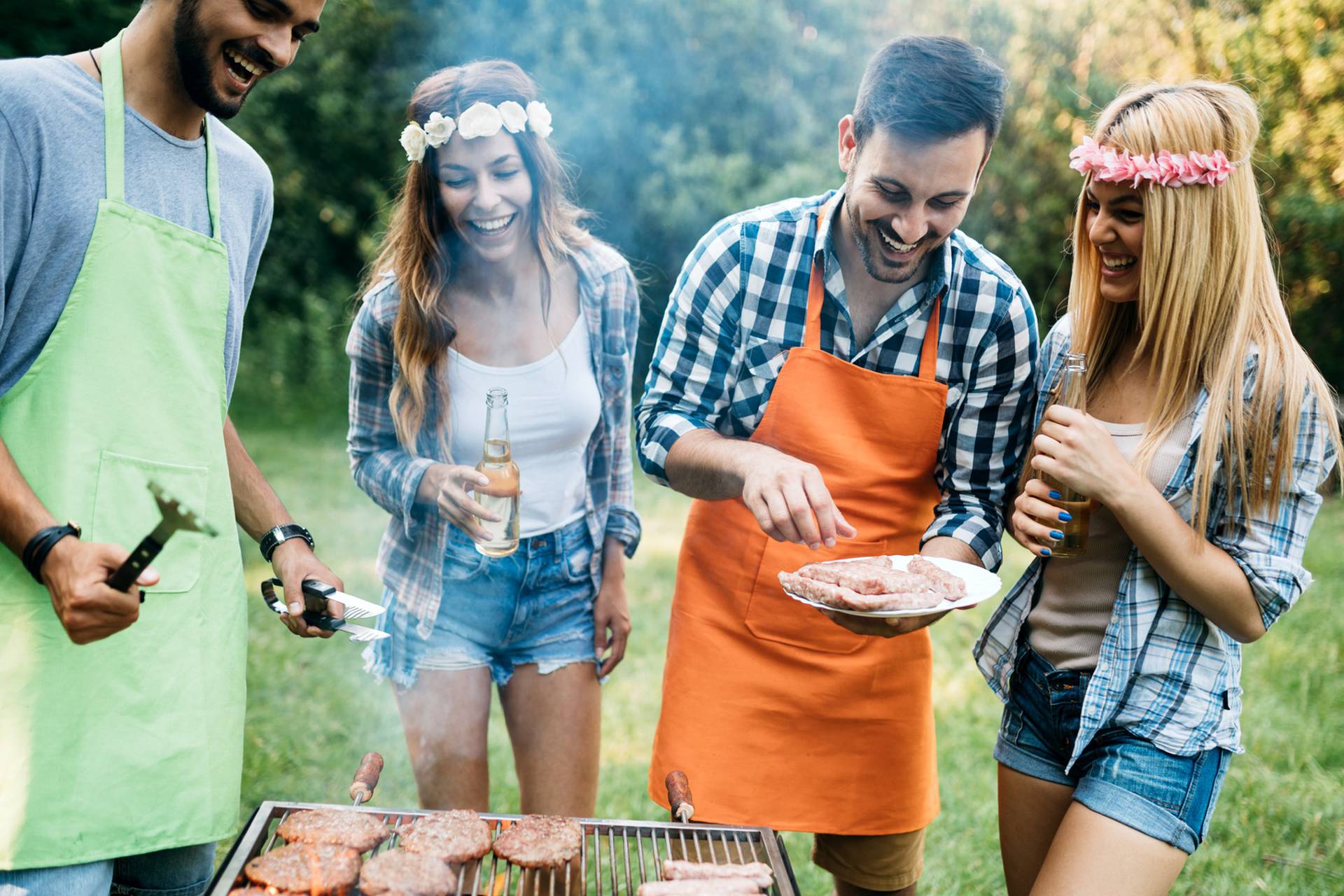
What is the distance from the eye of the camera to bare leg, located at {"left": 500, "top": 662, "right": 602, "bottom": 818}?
3.00m

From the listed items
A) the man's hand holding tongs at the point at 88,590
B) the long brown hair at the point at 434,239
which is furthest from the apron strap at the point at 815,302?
the man's hand holding tongs at the point at 88,590

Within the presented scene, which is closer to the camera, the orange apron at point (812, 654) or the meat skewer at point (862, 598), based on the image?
the meat skewer at point (862, 598)

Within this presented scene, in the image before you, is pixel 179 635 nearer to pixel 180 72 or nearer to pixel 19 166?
pixel 19 166

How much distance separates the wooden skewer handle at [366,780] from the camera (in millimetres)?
2266

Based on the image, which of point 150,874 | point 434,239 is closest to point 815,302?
point 434,239

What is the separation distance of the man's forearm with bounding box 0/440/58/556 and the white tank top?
1195 mm

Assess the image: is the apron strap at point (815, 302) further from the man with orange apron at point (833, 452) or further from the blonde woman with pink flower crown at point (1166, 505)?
the blonde woman with pink flower crown at point (1166, 505)

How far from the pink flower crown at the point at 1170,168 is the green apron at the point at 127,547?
183cm

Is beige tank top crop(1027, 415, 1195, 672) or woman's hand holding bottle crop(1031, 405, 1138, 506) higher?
woman's hand holding bottle crop(1031, 405, 1138, 506)

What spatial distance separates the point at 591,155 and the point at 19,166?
9718 millimetres

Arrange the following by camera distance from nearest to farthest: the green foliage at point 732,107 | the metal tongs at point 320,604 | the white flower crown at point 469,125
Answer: the metal tongs at point 320,604 → the white flower crown at point 469,125 → the green foliage at point 732,107

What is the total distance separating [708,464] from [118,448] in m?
1.24

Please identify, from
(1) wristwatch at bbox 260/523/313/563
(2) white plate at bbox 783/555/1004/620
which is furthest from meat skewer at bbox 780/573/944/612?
(1) wristwatch at bbox 260/523/313/563

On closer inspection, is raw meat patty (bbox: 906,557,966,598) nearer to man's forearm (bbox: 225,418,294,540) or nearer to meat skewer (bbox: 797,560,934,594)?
meat skewer (bbox: 797,560,934,594)
